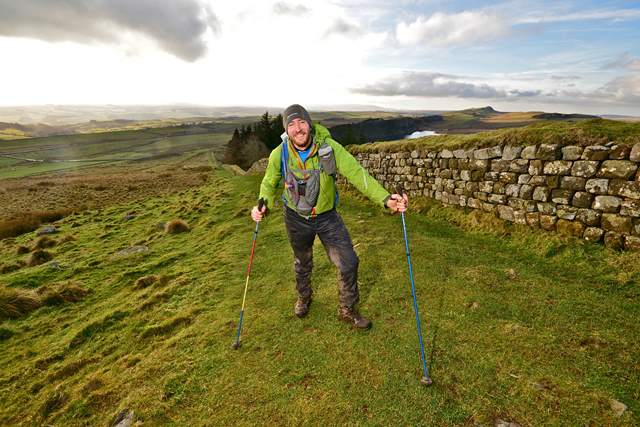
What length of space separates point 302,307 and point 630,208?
6.97 metres

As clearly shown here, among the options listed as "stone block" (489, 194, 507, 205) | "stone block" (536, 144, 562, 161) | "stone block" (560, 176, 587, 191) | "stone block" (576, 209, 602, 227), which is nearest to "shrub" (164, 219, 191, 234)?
"stone block" (489, 194, 507, 205)

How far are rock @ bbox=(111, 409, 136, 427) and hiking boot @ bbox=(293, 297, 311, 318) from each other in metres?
2.66

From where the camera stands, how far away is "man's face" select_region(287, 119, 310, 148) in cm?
449

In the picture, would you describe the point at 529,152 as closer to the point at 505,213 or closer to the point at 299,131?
the point at 505,213

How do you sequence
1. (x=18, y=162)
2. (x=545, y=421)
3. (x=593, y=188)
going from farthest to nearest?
(x=18, y=162)
(x=593, y=188)
(x=545, y=421)

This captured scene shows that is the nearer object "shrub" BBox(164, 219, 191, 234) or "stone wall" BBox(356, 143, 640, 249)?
"stone wall" BBox(356, 143, 640, 249)

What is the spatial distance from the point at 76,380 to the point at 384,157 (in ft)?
45.0

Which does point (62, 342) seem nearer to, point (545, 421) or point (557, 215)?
point (545, 421)

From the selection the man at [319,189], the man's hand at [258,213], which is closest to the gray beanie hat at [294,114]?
the man at [319,189]

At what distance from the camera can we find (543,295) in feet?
17.6

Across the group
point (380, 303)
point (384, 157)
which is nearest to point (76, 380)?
point (380, 303)

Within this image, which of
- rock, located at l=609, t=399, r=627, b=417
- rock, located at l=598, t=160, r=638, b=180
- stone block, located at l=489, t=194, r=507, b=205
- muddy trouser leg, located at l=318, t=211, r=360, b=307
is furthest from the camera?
stone block, located at l=489, t=194, r=507, b=205

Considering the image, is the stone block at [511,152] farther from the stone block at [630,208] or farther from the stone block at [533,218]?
the stone block at [630,208]

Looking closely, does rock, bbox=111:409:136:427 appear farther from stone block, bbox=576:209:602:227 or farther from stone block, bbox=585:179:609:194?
stone block, bbox=585:179:609:194
